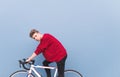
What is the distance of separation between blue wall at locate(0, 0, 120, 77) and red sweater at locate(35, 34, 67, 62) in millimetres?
456

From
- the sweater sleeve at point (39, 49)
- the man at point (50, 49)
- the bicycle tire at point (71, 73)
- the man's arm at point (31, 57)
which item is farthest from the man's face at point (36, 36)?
the bicycle tire at point (71, 73)

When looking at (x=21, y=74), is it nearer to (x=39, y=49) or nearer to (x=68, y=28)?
(x=39, y=49)

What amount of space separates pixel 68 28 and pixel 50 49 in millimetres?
645

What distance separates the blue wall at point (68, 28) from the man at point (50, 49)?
435 mm

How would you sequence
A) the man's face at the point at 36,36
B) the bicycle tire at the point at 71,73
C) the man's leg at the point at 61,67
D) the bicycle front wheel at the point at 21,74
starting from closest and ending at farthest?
the man's face at the point at 36,36
the man's leg at the point at 61,67
the bicycle front wheel at the point at 21,74
the bicycle tire at the point at 71,73

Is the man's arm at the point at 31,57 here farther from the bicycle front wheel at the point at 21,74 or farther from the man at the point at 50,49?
the bicycle front wheel at the point at 21,74

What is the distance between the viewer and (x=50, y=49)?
568cm

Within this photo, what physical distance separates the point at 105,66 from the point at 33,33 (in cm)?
158

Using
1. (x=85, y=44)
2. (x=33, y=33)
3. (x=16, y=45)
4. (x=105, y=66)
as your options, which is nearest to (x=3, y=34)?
(x=16, y=45)

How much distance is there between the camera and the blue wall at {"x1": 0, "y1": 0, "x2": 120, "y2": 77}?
6.02 m

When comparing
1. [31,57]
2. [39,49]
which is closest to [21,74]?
[31,57]

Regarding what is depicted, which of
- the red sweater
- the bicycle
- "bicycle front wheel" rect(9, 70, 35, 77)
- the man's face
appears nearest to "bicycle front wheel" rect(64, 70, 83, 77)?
the bicycle

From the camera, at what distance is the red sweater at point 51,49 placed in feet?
18.5

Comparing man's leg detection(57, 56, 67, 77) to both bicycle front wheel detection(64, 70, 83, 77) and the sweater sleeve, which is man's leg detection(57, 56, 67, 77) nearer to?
bicycle front wheel detection(64, 70, 83, 77)
